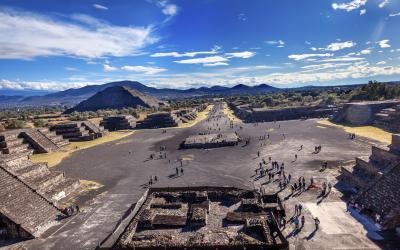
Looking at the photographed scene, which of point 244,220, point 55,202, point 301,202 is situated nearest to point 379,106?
point 301,202

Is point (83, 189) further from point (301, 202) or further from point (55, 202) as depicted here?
point (301, 202)

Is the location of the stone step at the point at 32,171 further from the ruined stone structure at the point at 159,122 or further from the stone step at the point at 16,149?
the ruined stone structure at the point at 159,122

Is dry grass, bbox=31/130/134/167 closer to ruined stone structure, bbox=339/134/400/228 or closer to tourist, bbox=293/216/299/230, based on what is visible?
tourist, bbox=293/216/299/230

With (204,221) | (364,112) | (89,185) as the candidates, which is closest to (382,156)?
(204,221)

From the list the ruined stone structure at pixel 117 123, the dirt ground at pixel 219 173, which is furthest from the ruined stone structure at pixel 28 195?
the ruined stone structure at pixel 117 123

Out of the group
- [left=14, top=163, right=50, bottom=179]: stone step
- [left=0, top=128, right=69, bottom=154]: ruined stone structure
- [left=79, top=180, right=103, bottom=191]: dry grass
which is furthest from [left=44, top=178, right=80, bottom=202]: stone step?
[left=0, top=128, right=69, bottom=154]: ruined stone structure

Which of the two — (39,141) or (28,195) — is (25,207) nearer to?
(28,195)
